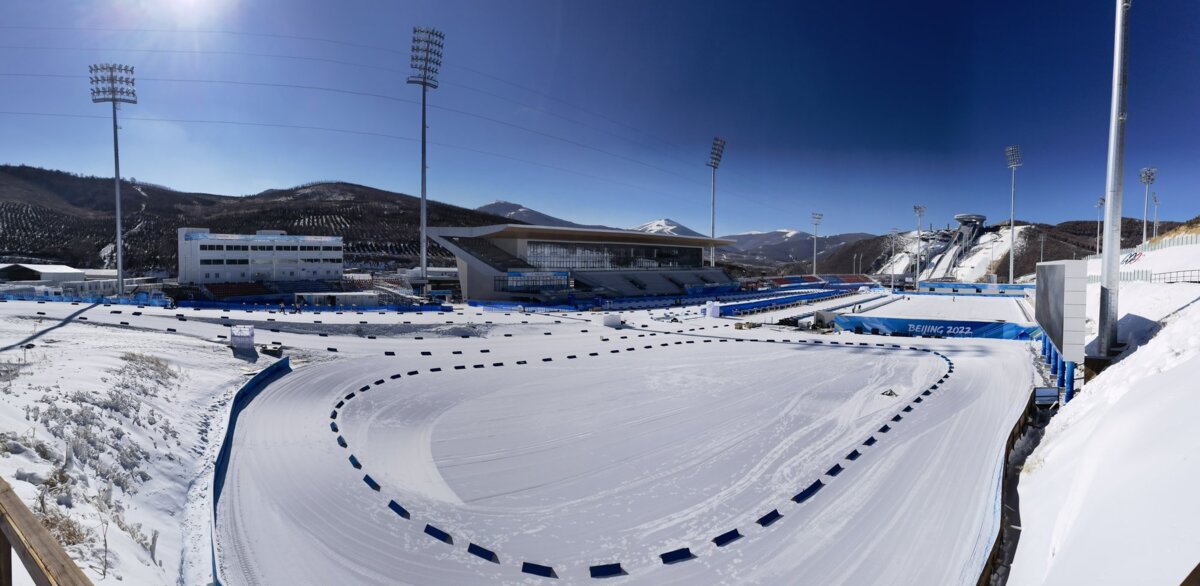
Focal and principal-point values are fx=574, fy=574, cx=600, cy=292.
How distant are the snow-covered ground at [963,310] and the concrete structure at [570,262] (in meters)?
19.9

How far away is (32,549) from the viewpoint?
2.02 metres

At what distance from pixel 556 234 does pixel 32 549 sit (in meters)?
55.1

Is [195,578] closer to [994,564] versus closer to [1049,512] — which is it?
[994,564]

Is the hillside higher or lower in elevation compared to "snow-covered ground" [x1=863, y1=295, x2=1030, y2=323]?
higher

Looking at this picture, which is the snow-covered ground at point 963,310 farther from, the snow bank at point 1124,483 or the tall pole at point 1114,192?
the snow bank at point 1124,483

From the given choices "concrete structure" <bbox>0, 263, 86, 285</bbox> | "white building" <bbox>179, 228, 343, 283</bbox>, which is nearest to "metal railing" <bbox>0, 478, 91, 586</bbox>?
"white building" <bbox>179, 228, 343, 283</bbox>

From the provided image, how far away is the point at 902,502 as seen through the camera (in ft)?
30.0

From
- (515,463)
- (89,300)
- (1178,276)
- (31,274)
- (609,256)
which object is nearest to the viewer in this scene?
(515,463)

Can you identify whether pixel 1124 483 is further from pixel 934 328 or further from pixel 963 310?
pixel 963 310

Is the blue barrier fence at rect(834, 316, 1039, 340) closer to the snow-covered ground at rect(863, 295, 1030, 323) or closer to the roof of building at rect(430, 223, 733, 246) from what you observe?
the snow-covered ground at rect(863, 295, 1030, 323)

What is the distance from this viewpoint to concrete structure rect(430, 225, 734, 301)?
160 ft

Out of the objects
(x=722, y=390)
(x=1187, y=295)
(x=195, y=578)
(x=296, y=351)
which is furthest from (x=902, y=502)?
(x=296, y=351)

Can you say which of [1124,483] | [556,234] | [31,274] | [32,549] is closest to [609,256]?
[556,234]

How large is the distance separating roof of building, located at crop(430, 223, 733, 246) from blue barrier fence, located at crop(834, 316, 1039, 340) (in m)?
29.5
